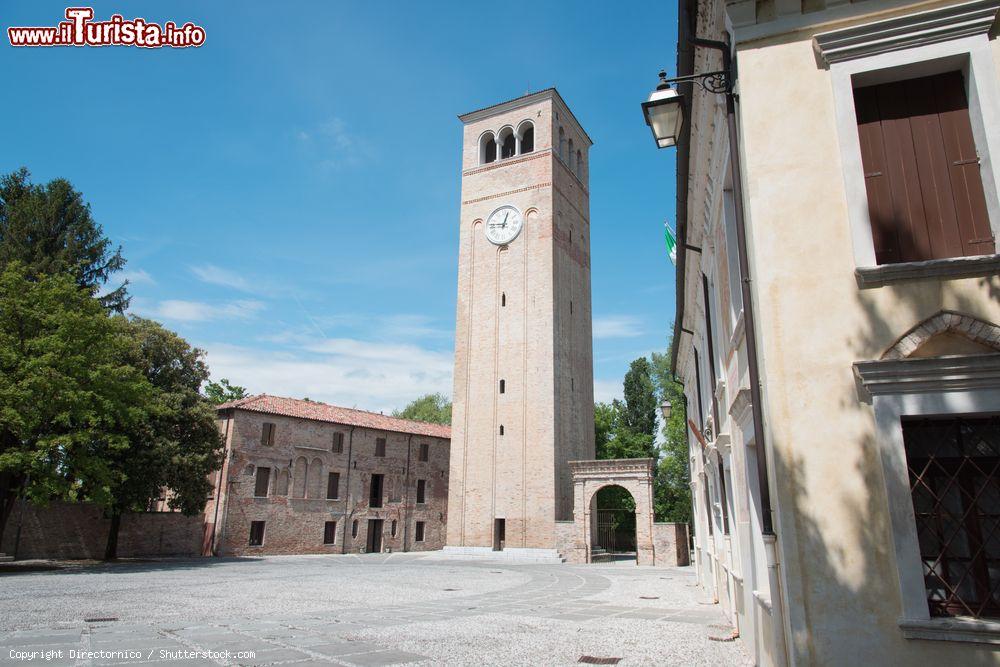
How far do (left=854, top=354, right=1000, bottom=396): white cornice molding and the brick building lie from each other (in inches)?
1289

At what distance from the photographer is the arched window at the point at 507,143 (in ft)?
133

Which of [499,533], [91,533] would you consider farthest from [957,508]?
[91,533]

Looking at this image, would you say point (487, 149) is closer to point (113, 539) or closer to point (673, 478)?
point (673, 478)

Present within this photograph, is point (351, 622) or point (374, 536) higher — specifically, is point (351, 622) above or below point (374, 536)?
above

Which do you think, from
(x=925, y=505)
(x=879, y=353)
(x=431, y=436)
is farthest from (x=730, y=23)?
(x=431, y=436)

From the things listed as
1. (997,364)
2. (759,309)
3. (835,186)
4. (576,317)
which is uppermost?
(576,317)

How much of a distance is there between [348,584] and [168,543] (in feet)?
58.9

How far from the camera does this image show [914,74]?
487 centimetres

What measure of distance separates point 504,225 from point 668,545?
2029cm

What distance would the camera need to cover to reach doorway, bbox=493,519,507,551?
33.6m

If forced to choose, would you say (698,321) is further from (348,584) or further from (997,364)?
(348,584)

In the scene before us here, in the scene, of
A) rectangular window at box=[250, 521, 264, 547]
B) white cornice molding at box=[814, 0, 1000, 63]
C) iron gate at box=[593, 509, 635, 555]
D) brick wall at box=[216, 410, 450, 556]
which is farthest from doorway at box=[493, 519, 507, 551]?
white cornice molding at box=[814, 0, 1000, 63]

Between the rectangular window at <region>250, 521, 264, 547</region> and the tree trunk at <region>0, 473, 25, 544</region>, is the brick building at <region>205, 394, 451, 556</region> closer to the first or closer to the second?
the rectangular window at <region>250, 521, 264, 547</region>

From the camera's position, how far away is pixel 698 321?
11.8m
